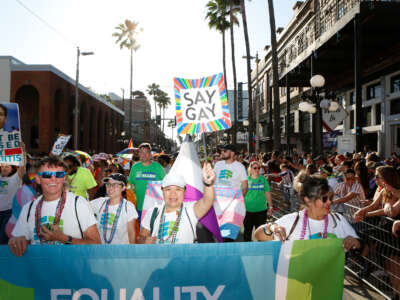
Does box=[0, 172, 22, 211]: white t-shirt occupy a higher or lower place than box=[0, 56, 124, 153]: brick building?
lower

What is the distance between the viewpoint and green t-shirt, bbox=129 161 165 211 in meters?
6.18

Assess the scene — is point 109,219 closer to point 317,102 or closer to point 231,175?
point 231,175

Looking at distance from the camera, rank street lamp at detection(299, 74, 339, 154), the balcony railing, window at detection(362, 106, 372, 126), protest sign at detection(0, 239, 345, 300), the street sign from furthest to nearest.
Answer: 1. window at detection(362, 106, 372, 126)
2. the balcony railing
3. street lamp at detection(299, 74, 339, 154)
4. the street sign
5. protest sign at detection(0, 239, 345, 300)

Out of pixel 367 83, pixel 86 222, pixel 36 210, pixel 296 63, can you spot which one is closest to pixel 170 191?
pixel 86 222

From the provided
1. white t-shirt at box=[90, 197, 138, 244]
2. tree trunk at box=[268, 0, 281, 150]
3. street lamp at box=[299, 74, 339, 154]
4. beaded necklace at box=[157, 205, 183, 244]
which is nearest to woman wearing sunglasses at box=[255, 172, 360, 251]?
beaded necklace at box=[157, 205, 183, 244]

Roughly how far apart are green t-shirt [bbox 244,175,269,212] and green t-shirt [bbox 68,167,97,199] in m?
2.97

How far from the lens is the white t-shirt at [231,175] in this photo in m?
6.22

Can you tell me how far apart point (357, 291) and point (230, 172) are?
284 centimetres

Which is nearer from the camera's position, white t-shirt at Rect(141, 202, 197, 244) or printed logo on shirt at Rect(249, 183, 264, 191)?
white t-shirt at Rect(141, 202, 197, 244)

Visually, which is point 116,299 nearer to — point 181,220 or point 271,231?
point 181,220

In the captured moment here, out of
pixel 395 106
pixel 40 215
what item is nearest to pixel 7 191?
pixel 40 215

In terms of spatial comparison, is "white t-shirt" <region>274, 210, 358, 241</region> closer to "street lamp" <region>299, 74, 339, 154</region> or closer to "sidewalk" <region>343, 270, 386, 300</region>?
"sidewalk" <region>343, 270, 386, 300</region>

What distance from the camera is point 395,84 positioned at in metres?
17.0

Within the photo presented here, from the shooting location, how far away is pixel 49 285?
2.62 meters
